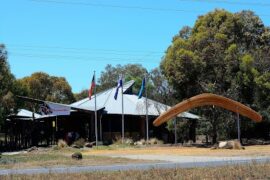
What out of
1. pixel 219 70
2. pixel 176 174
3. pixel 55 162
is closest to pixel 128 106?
pixel 219 70

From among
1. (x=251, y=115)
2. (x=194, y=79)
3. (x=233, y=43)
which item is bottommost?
(x=251, y=115)

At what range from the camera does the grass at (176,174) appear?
1677 centimetres

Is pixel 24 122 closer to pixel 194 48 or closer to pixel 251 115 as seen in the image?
pixel 194 48

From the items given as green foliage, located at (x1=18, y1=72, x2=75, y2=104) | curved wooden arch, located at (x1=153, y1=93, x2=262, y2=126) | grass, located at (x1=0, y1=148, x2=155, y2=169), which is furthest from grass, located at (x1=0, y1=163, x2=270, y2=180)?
green foliage, located at (x1=18, y1=72, x2=75, y2=104)

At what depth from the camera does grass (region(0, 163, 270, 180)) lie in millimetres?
16775

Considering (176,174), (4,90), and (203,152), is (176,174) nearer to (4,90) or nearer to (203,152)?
(203,152)

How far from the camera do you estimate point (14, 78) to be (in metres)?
55.7

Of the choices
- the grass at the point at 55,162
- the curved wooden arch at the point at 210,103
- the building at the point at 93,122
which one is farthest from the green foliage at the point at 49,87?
the grass at the point at 55,162

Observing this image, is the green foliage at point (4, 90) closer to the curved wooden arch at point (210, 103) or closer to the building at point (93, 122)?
the building at point (93, 122)

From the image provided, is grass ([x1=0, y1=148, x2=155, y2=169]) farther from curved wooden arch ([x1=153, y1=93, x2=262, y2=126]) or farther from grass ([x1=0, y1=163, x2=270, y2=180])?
curved wooden arch ([x1=153, y1=93, x2=262, y2=126])

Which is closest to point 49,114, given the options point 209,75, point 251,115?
point 209,75

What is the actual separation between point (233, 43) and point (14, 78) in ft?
73.7

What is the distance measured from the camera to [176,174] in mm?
→ 17391

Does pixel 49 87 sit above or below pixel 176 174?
above
